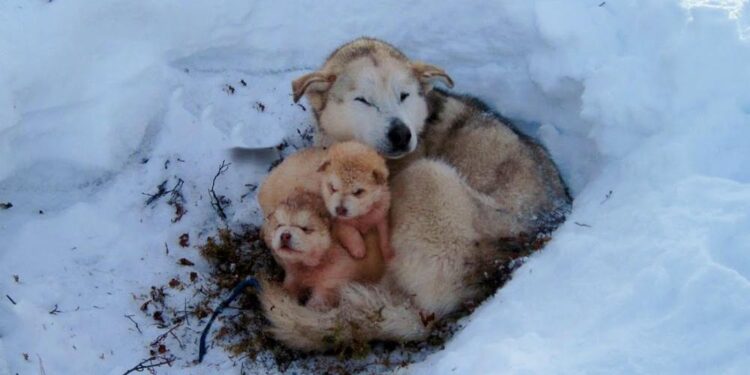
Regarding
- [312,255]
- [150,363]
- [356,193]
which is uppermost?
[356,193]

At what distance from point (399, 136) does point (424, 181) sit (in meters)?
0.42

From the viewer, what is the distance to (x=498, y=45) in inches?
258

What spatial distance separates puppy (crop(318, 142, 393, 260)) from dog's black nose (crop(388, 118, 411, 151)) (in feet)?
0.96

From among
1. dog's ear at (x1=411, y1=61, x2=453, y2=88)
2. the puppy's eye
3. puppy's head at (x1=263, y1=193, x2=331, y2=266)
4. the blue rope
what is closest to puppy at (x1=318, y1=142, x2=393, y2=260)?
puppy's head at (x1=263, y1=193, x2=331, y2=266)

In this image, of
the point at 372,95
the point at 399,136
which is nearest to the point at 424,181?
the point at 399,136

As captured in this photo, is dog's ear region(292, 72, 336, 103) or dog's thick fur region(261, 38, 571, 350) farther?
dog's ear region(292, 72, 336, 103)

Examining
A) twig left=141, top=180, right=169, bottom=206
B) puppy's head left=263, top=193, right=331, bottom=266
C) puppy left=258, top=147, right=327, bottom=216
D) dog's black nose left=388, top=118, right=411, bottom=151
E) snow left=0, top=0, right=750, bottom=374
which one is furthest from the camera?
twig left=141, top=180, right=169, bottom=206

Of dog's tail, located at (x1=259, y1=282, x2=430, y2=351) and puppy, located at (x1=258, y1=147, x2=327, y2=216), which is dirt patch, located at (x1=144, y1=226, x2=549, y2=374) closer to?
dog's tail, located at (x1=259, y1=282, x2=430, y2=351)

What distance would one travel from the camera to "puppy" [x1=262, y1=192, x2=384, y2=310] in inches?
184

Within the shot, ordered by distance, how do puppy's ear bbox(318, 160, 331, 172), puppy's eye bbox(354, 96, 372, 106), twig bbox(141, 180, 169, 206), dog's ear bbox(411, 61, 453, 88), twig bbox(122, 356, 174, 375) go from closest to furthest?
twig bbox(122, 356, 174, 375), puppy's ear bbox(318, 160, 331, 172), puppy's eye bbox(354, 96, 372, 106), dog's ear bbox(411, 61, 453, 88), twig bbox(141, 180, 169, 206)

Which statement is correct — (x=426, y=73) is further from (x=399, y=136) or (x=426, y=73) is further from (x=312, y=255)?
(x=312, y=255)

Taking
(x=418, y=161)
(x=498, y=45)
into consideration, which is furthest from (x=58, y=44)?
(x=498, y=45)

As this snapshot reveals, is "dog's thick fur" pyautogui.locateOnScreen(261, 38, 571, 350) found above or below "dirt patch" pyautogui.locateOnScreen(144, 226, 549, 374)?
above

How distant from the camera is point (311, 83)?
5.44 m
